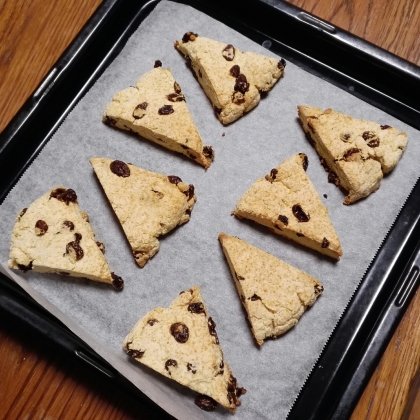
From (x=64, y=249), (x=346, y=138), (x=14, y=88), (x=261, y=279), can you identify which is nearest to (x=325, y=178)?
(x=346, y=138)

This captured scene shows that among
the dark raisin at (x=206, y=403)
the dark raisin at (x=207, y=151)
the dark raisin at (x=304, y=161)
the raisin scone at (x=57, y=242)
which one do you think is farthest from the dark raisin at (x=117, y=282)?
the dark raisin at (x=304, y=161)

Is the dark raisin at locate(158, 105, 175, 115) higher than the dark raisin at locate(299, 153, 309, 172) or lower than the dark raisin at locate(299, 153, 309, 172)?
lower

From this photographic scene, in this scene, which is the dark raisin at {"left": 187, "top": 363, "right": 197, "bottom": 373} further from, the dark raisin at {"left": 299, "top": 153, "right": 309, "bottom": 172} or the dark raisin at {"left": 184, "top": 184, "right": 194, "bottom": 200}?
the dark raisin at {"left": 299, "top": 153, "right": 309, "bottom": 172}

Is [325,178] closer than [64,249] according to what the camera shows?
No

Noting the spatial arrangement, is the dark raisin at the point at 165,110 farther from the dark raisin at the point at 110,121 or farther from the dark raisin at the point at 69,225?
the dark raisin at the point at 69,225

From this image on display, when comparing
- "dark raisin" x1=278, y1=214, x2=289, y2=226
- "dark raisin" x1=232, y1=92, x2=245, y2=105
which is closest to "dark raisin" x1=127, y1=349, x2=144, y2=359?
"dark raisin" x1=278, y1=214, x2=289, y2=226

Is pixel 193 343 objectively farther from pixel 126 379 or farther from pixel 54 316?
pixel 54 316
